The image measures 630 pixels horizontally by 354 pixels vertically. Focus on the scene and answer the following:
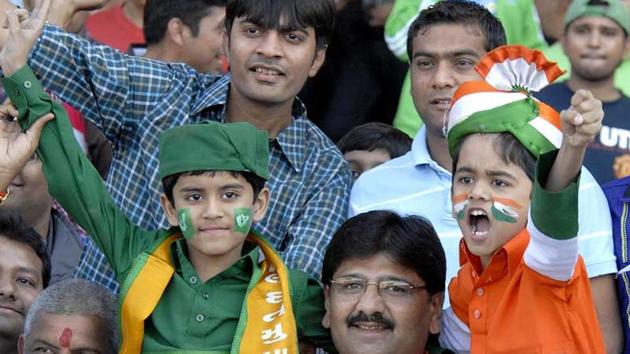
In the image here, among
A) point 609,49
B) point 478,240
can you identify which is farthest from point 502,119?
point 609,49

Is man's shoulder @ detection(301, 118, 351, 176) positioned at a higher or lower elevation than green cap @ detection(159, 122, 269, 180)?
higher

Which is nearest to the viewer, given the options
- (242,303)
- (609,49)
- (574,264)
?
(574,264)

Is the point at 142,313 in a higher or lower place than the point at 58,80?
lower

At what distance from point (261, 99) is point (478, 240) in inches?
53.2

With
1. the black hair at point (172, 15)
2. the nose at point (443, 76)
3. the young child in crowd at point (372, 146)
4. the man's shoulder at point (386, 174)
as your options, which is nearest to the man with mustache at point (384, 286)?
the man's shoulder at point (386, 174)

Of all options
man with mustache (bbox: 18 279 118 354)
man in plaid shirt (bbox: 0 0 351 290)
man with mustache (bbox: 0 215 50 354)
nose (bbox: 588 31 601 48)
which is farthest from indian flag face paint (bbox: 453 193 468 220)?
nose (bbox: 588 31 601 48)

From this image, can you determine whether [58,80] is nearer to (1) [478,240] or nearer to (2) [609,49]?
(1) [478,240]

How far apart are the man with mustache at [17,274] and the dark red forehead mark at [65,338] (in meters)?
0.48

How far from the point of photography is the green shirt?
5.11 metres

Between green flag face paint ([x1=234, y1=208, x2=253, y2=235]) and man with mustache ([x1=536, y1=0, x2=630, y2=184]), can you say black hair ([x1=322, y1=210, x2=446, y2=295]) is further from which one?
man with mustache ([x1=536, y1=0, x2=630, y2=184])

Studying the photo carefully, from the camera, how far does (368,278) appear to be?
5.14m

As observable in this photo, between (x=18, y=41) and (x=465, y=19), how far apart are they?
182 cm

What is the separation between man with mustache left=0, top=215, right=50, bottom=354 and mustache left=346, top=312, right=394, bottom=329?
149 centimetres

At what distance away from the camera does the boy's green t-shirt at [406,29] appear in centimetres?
776
